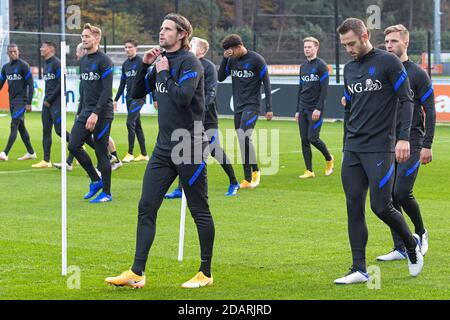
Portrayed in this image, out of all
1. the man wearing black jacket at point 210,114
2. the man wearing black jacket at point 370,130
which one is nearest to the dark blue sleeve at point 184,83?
the man wearing black jacket at point 370,130

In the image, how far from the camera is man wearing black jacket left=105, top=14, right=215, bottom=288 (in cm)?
800

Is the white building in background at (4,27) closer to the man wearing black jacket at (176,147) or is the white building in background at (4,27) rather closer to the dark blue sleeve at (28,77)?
the dark blue sleeve at (28,77)

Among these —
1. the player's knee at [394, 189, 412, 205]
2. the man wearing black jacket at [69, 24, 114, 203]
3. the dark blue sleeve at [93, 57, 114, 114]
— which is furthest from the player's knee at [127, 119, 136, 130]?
the player's knee at [394, 189, 412, 205]

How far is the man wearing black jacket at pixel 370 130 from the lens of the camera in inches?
321

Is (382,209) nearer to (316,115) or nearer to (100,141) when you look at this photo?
(100,141)

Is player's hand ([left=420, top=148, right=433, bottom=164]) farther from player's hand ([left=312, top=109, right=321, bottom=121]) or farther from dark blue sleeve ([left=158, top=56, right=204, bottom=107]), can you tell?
player's hand ([left=312, top=109, right=321, bottom=121])

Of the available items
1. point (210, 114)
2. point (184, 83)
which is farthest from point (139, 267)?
point (210, 114)

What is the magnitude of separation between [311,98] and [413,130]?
6.97 m

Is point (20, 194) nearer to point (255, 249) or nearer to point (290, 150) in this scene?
point (255, 249)

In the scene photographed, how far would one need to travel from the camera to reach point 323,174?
55.0ft

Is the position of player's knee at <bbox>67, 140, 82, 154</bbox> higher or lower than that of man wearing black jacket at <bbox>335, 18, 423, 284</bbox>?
lower

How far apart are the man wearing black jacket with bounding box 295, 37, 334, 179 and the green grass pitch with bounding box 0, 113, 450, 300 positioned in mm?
602

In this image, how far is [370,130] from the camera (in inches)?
324
